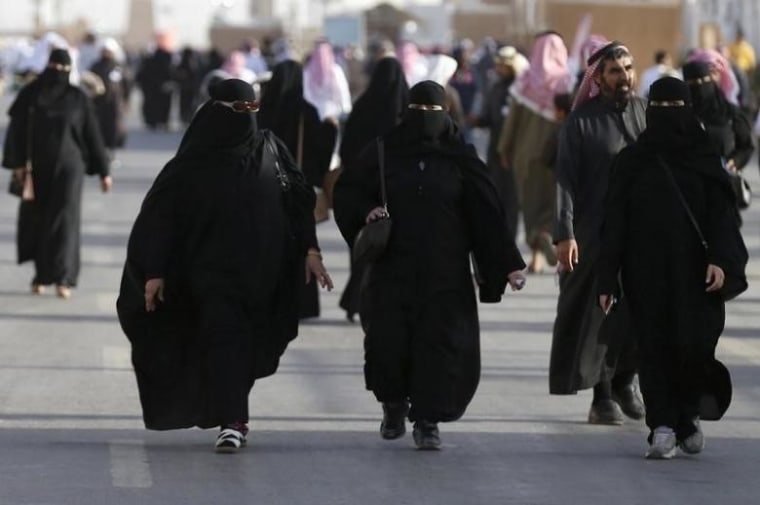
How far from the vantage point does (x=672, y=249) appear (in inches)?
386

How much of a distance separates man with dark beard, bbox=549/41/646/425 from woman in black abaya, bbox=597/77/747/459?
81cm

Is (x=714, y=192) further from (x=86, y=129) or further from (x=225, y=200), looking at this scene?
(x=86, y=129)

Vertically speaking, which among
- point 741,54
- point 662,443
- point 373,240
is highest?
point 373,240

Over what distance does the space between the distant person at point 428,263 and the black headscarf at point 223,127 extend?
1.52ft

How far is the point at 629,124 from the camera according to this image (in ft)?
35.4

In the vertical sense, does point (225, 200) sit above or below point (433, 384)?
above

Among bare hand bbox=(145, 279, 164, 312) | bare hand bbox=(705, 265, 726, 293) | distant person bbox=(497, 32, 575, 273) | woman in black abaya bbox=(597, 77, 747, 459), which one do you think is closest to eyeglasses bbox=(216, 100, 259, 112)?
bare hand bbox=(145, 279, 164, 312)

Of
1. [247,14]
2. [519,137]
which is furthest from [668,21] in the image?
[247,14]

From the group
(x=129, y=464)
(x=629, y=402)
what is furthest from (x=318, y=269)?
(x=629, y=402)

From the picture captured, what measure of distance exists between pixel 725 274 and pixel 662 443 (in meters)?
0.70

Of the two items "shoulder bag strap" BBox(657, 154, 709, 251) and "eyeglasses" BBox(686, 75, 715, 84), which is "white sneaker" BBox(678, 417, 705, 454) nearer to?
"shoulder bag strap" BBox(657, 154, 709, 251)

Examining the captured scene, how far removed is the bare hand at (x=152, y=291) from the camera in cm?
995

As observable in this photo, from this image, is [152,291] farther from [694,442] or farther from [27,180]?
[27,180]

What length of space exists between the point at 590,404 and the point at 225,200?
8.22 feet
